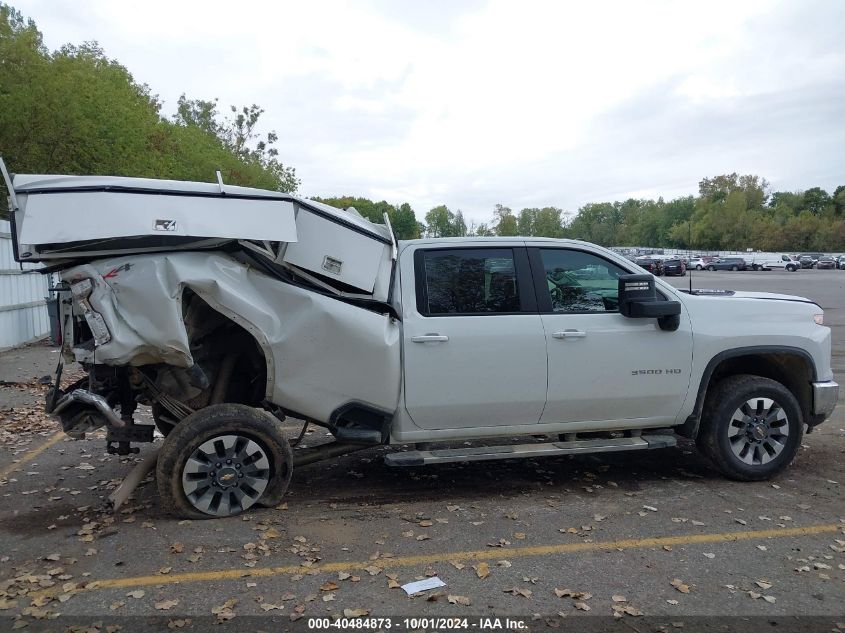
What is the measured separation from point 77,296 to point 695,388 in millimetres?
4546

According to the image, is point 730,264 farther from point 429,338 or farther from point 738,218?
point 429,338

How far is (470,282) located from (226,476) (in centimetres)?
226

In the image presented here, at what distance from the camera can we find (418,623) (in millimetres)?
3600

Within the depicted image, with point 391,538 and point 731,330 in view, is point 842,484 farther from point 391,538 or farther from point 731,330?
point 391,538

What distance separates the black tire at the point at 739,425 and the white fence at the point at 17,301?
36.8ft

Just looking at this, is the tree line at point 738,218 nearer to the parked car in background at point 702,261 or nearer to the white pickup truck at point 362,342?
the parked car in background at point 702,261

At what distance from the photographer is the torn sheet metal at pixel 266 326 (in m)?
4.64

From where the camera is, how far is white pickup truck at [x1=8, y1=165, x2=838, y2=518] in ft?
15.3

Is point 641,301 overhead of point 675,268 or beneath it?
beneath

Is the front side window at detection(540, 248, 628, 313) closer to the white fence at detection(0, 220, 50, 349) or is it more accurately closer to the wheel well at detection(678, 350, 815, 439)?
the wheel well at detection(678, 350, 815, 439)

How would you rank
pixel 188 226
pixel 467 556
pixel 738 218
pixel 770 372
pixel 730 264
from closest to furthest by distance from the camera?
pixel 467 556, pixel 188 226, pixel 770 372, pixel 730 264, pixel 738 218

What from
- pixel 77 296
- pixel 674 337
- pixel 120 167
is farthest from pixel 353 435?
pixel 120 167

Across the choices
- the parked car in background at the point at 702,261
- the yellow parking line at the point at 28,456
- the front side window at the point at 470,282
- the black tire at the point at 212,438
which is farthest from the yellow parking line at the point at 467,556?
the parked car in background at the point at 702,261

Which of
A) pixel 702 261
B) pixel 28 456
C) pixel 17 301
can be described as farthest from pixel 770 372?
pixel 702 261
